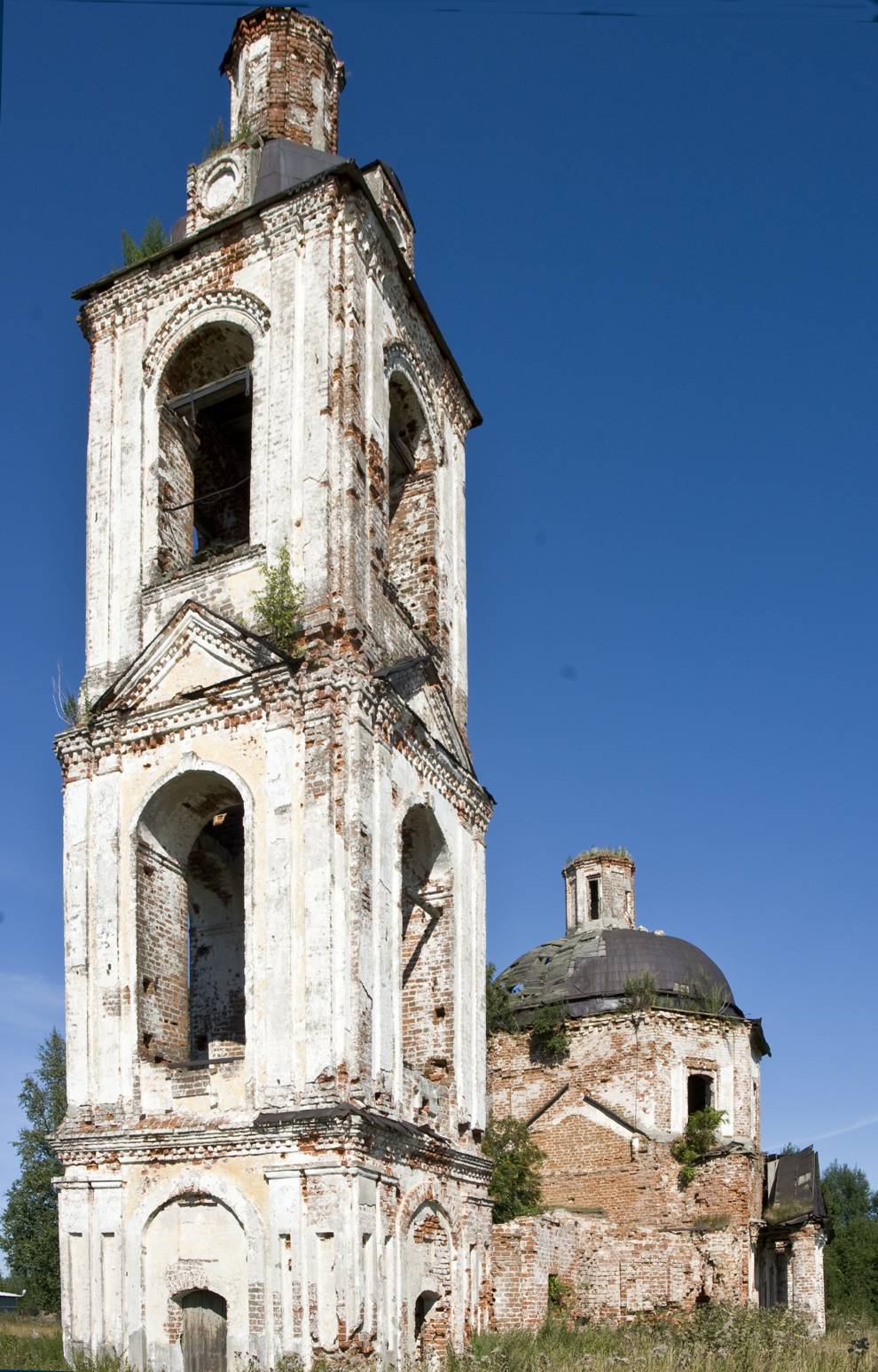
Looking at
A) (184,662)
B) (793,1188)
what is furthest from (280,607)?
(793,1188)

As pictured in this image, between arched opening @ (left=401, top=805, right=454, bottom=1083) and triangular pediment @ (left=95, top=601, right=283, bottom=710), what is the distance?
249 centimetres

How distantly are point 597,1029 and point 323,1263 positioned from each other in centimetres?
1298

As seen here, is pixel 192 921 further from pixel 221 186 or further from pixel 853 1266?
pixel 853 1266

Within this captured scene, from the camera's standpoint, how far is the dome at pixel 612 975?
23031 millimetres

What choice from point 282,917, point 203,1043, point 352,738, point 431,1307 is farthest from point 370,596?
point 431,1307

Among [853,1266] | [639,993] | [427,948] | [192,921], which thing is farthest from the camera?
[853,1266]

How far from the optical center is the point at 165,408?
14.2 m

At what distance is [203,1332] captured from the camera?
1095 cm

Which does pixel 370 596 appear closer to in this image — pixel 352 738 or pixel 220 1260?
pixel 352 738

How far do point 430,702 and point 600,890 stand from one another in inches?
578

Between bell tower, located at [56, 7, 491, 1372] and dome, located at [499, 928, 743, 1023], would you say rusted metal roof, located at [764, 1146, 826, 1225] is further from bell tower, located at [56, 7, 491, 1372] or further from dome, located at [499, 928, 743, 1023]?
bell tower, located at [56, 7, 491, 1372]

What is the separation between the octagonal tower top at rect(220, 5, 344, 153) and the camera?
15.6 meters

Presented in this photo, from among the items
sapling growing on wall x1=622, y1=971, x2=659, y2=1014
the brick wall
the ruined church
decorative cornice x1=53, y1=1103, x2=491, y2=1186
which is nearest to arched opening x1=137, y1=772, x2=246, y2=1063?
the ruined church

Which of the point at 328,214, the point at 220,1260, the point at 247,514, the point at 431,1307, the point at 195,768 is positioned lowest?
the point at 431,1307
